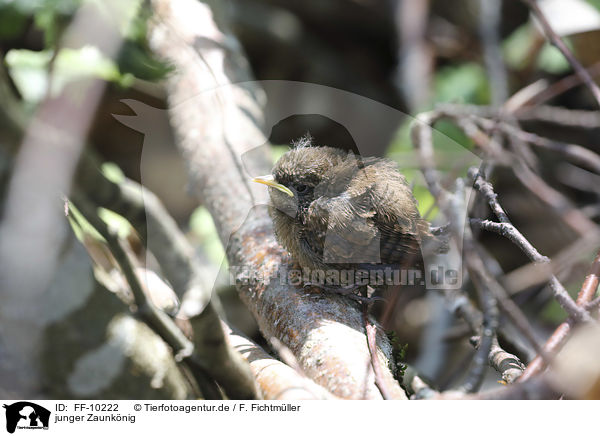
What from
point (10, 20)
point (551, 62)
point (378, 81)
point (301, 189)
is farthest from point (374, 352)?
point (378, 81)

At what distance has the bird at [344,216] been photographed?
187 cm

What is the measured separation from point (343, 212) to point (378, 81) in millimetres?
3021

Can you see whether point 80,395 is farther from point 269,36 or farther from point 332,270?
point 269,36

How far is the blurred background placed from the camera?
6.01 feet

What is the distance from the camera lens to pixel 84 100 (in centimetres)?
203

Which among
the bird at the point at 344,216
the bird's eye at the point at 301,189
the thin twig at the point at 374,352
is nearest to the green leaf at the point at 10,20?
the bird at the point at 344,216

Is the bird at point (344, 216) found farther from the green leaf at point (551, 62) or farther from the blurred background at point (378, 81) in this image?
the green leaf at point (551, 62)

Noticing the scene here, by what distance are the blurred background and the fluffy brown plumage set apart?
0.22 meters

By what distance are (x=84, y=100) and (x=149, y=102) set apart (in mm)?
512

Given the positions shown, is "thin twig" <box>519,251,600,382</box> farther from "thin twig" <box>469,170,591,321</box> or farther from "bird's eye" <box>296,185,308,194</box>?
"bird's eye" <box>296,185,308,194</box>

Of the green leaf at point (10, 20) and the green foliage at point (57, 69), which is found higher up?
the green leaf at point (10, 20)

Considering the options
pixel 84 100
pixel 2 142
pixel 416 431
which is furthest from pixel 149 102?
pixel 416 431

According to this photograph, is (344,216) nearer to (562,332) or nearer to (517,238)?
(517,238)

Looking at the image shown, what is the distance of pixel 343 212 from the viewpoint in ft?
6.23
